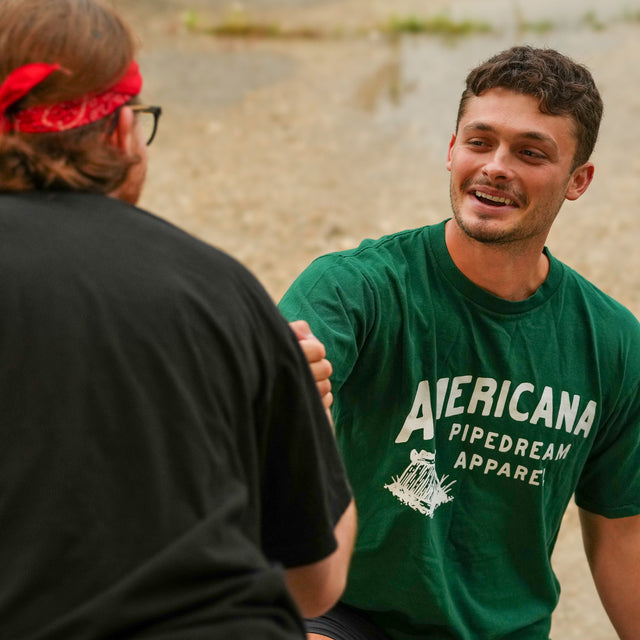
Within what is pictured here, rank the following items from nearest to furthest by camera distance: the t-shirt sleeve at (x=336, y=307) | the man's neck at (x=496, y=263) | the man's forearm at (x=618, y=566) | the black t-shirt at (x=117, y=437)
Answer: the black t-shirt at (x=117, y=437) < the t-shirt sleeve at (x=336, y=307) < the man's neck at (x=496, y=263) < the man's forearm at (x=618, y=566)

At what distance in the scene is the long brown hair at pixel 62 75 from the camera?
148 cm

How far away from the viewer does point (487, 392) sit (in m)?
2.54

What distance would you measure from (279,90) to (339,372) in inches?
293

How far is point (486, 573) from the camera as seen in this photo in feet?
8.55

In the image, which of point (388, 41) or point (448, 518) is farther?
point (388, 41)

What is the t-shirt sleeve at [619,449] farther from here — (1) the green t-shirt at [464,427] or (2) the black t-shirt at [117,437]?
(2) the black t-shirt at [117,437]

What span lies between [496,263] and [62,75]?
137 cm

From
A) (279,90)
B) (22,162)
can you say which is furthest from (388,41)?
(22,162)

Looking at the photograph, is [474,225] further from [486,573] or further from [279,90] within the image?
[279,90]

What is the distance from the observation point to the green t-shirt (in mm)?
2484

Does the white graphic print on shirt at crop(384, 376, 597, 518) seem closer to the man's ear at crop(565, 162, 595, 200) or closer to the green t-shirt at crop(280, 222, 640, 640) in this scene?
the green t-shirt at crop(280, 222, 640, 640)

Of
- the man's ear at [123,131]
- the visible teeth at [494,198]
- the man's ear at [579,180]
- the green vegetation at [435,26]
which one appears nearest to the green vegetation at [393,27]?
the green vegetation at [435,26]

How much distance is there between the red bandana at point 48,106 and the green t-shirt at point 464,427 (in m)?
0.92

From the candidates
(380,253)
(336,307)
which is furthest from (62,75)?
(380,253)
